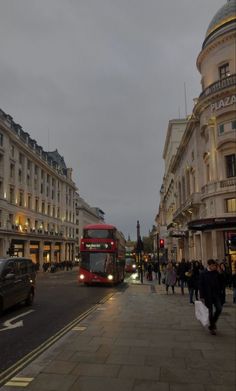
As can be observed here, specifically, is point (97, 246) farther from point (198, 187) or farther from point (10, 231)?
point (10, 231)

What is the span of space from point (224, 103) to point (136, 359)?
85.9 feet

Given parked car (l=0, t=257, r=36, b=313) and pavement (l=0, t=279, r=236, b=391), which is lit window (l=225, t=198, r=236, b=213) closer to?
parked car (l=0, t=257, r=36, b=313)

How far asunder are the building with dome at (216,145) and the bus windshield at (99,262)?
20.8 ft

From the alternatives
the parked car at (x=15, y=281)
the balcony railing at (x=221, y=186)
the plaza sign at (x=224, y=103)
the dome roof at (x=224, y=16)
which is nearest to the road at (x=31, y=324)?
the parked car at (x=15, y=281)

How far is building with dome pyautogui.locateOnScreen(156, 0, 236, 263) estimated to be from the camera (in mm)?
29328

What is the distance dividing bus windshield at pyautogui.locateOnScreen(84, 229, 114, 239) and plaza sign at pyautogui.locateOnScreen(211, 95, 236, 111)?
13040mm

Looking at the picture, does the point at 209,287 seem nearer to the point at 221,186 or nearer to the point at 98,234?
the point at 98,234

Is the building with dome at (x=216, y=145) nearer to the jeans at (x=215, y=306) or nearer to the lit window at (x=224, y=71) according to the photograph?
the lit window at (x=224, y=71)

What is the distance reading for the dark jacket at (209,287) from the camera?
932 centimetres

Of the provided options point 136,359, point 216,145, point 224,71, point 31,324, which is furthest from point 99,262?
point 136,359

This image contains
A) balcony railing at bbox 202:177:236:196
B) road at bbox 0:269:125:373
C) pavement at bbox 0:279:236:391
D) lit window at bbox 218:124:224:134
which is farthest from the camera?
lit window at bbox 218:124:224:134

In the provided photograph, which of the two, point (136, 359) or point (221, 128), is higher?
point (221, 128)

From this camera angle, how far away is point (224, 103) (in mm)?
29891

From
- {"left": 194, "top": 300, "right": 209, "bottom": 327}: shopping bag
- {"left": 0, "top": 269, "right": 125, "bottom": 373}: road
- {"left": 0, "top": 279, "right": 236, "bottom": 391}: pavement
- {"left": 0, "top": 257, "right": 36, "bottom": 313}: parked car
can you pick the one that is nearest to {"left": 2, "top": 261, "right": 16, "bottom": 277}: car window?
{"left": 0, "top": 257, "right": 36, "bottom": 313}: parked car
